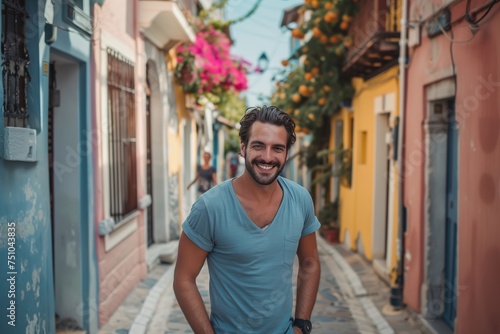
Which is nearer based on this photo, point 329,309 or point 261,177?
point 261,177

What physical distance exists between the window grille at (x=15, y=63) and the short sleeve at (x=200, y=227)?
6.56ft

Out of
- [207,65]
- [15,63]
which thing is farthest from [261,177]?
[207,65]

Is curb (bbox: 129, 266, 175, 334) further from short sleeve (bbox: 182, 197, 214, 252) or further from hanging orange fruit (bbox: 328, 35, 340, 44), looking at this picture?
hanging orange fruit (bbox: 328, 35, 340, 44)

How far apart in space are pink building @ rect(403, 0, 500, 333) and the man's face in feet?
7.89

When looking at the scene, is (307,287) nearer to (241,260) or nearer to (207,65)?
(241,260)

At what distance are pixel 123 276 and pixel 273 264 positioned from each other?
4822mm

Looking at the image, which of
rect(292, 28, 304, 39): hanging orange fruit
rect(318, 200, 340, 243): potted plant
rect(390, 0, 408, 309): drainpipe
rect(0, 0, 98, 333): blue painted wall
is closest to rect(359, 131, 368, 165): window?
rect(318, 200, 340, 243): potted plant

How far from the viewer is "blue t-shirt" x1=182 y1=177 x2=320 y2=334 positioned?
9.26 feet

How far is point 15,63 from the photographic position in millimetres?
4324

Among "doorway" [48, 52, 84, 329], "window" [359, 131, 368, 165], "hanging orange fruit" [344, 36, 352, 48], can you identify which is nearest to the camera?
"doorway" [48, 52, 84, 329]

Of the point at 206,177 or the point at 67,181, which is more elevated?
the point at 67,181

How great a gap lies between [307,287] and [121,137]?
190 inches

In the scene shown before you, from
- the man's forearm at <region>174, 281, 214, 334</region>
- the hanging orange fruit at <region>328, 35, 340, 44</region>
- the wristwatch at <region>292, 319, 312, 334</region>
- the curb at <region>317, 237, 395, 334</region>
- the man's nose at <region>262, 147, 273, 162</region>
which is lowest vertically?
the curb at <region>317, 237, 395, 334</region>

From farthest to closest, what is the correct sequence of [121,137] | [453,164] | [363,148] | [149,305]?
[363,148] → [121,137] → [149,305] → [453,164]
